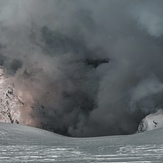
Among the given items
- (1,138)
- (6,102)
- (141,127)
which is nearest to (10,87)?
(6,102)

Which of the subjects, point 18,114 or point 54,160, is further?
point 18,114

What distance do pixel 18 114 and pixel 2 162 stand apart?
59.5 metres

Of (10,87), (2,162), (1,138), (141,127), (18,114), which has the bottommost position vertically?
(2,162)

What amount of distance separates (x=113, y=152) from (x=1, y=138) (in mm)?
4399

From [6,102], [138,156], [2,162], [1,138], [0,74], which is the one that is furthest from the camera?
[6,102]

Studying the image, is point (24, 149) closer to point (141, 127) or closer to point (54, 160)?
point (54, 160)

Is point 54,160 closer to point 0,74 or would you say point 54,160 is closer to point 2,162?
point 2,162

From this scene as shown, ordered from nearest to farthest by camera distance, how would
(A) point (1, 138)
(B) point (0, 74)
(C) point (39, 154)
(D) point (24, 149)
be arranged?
(C) point (39, 154) → (D) point (24, 149) → (A) point (1, 138) → (B) point (0, 74)

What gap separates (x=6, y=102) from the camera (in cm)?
6669

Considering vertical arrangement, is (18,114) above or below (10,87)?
below

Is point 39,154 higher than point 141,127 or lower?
lower

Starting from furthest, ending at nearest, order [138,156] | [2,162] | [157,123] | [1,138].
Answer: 1. [157,123]
2. [1,138]
3. [138,156]
4. [2,162]

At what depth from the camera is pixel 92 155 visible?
23.9 ft

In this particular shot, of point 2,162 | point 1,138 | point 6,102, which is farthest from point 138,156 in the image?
point 6,102
